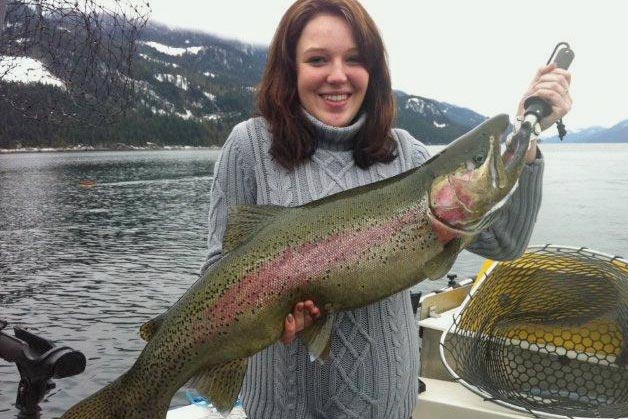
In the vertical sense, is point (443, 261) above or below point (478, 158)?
below

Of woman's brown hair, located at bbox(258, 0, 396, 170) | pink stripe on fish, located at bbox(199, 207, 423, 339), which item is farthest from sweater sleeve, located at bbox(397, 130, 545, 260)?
woman's brown hair, located at bbox(258, 0, 396, 170)

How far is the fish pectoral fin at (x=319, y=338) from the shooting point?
123 inches

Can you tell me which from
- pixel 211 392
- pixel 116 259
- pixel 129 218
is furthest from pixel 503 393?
pixel 129 218

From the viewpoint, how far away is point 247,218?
3309mm

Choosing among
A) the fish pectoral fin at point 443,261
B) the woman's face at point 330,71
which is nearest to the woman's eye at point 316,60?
the woman's face at point 330,71

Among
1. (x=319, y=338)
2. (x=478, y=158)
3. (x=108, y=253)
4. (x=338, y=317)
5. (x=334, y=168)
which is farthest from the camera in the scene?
(x=108, y=253)

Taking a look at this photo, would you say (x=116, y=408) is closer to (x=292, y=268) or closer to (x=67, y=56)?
(x=292, y=268)

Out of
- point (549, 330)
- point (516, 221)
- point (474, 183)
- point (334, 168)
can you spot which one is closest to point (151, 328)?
point (334, 168)

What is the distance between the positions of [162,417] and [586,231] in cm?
4332

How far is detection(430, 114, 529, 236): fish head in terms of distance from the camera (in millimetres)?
3197

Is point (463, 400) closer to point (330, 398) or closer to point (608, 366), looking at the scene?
point (608, 366)

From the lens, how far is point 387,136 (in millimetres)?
3615

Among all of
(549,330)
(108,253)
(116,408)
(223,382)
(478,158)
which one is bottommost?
(108,253)

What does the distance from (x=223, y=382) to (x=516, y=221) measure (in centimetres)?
180
